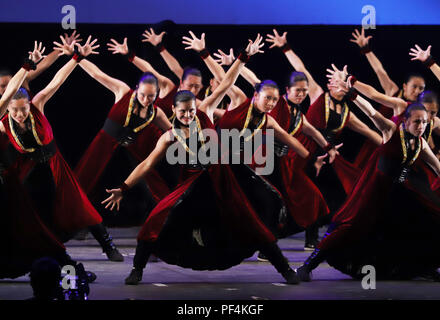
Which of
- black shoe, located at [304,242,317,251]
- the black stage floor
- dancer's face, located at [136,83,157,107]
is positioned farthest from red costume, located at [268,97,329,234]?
dancer's face, located at [136,83,157,107]

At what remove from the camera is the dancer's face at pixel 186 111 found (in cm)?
457

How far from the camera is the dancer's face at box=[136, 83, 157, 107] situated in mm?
5617

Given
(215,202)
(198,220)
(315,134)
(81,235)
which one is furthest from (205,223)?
(81,235)

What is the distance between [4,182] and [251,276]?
1.58 m

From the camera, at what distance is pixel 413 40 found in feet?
25.0

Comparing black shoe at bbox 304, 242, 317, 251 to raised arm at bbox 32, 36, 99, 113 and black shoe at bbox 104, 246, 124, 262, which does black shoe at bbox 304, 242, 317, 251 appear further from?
raised arm at bbox 32, 36, 99, 113

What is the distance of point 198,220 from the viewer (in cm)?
462

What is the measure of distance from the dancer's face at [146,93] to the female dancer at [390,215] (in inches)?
56.7

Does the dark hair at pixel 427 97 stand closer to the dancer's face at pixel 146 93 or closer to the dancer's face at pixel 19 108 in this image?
the dancer's face at pixel 146 93

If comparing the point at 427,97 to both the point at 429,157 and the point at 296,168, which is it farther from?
the point at 296,168

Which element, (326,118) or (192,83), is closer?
(192,83)

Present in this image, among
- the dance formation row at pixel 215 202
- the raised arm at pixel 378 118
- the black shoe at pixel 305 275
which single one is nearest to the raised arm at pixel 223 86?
the dance formation row at pixel 215 202

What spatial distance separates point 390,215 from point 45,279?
2.58 m
